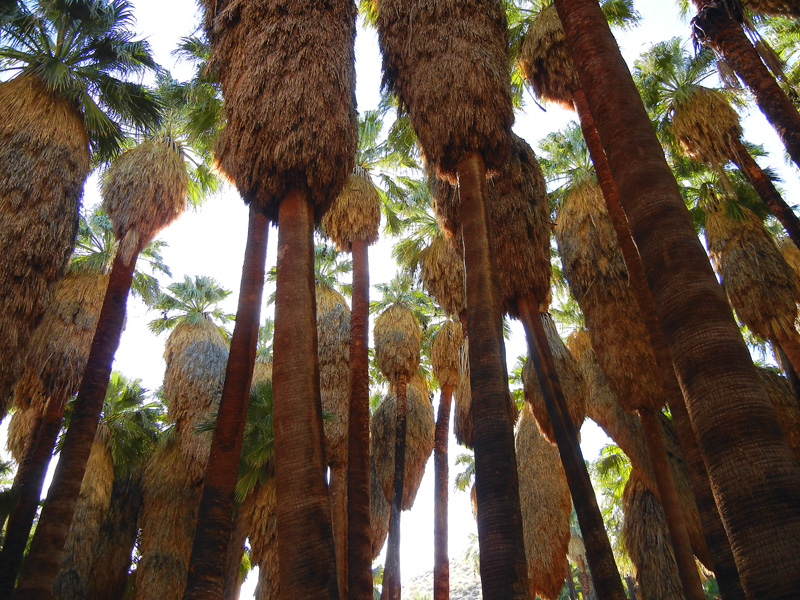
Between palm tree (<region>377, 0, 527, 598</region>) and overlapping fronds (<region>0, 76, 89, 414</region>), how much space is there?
701 centimetres

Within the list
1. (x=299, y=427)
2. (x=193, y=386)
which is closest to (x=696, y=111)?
(x=299, y=427)

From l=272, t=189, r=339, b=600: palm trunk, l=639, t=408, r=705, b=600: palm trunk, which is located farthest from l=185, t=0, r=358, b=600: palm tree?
l=639, t=408, r=705, b=600: palm trunk

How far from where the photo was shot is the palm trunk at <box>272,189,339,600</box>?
559 cm

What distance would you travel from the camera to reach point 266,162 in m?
8.33

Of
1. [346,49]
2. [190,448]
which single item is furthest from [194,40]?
[190,448]

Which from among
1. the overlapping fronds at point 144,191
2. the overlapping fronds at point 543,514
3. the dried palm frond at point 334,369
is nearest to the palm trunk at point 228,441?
the overlapping fronds at point 144,191

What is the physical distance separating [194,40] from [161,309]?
1281 cm

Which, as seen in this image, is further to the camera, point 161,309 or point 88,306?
point 161,309

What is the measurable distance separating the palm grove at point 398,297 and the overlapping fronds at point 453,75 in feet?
0.18

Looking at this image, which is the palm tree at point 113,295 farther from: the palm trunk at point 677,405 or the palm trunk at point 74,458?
the palm trunk at point 677,405

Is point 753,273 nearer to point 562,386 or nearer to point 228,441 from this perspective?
point 562,386

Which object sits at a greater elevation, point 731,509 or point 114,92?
point 114,92

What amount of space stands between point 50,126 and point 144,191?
2619 millimetres

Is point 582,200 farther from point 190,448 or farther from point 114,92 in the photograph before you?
point 190,448
